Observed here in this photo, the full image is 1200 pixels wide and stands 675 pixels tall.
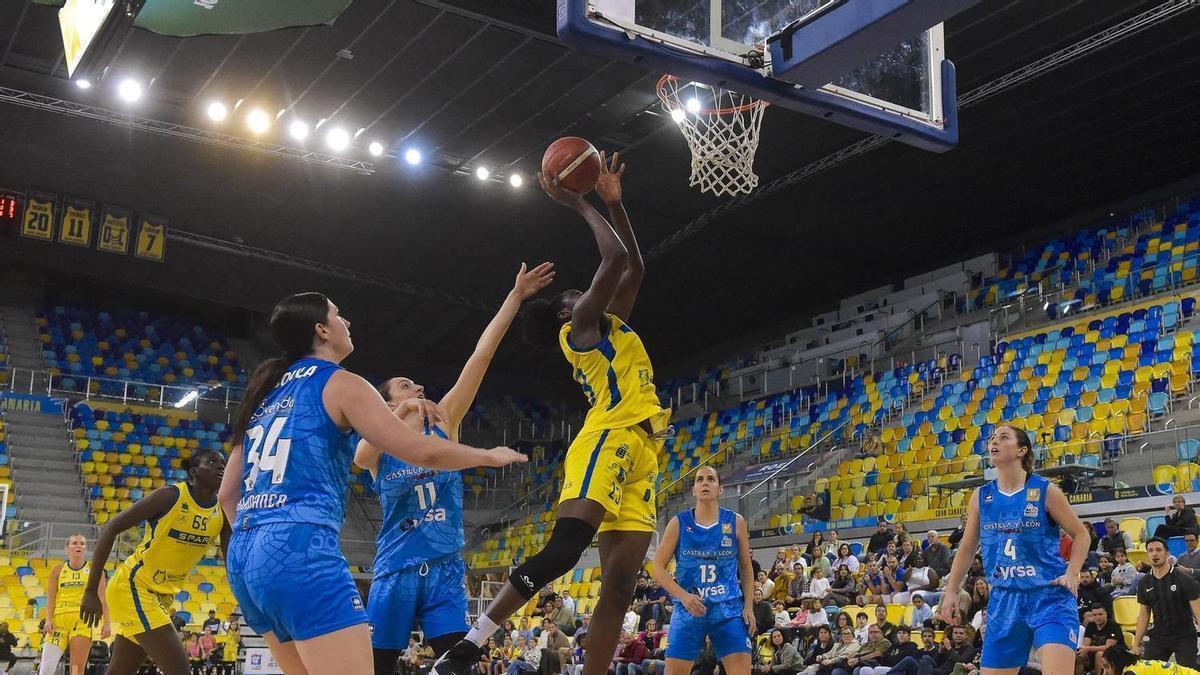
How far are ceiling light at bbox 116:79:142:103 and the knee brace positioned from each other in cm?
1744

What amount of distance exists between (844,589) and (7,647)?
41.8ft

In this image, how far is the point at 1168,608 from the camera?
11.0 m

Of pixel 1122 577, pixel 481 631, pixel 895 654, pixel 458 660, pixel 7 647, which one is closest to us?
pixel 458 660

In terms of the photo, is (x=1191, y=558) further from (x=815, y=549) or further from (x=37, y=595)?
(x=37, y=595)

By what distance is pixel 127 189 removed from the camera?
24.8 metres

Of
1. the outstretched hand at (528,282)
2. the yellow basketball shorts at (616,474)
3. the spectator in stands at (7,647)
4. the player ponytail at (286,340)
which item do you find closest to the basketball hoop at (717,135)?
the yellow basketball shorts at (616,474)

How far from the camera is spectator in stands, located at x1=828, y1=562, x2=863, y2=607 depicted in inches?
620

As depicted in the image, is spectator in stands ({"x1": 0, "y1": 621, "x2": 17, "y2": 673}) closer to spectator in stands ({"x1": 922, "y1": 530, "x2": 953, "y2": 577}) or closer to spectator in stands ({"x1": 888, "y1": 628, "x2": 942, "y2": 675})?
spectator in stands ({"x1": 888, "y1": 628, "x2": 942, "y2": 675})

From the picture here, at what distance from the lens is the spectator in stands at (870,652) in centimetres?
1292

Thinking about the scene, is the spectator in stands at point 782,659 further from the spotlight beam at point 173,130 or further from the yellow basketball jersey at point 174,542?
the spotlight beam at point 173,130

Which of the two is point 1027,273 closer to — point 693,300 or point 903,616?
point 693,300

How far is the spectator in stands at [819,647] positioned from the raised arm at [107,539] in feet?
28.0

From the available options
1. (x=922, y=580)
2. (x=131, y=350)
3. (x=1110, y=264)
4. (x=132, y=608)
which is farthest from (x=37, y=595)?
(x=1110, y=264)

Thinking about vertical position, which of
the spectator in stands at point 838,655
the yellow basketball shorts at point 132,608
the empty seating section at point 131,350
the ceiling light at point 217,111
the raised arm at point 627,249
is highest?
the ceiling light at point 217,111
